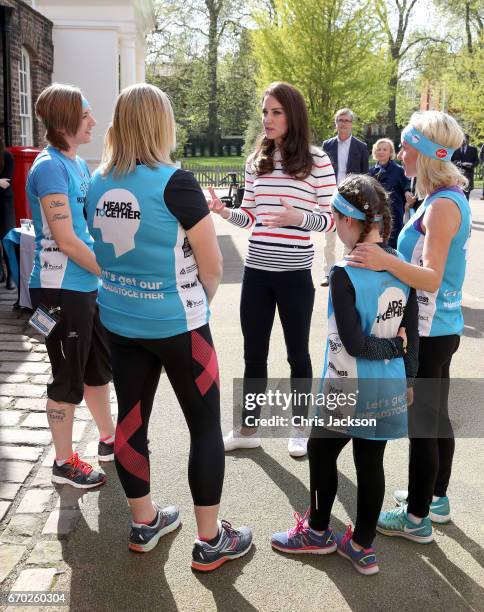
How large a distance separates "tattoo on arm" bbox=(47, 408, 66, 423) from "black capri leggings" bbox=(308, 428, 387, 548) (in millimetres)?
1451

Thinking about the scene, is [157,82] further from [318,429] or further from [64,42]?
[318,429]

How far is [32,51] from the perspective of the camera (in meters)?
13.9

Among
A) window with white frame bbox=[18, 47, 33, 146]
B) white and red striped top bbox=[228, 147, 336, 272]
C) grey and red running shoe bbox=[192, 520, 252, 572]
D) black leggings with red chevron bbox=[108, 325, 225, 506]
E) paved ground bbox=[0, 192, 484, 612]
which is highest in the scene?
window with white frame bbox=[18, 47, 33, 146]

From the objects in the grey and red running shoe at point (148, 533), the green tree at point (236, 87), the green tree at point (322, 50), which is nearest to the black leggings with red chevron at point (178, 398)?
the grey and red running shoe at point (148, 533)

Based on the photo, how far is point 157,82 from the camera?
5362 centimetres

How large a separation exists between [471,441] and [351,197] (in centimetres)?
241

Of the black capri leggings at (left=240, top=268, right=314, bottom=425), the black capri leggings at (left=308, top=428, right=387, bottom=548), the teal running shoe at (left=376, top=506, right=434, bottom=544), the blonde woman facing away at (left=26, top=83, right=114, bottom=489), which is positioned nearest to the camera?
the black capri leggings at (left=308, top=428, right=387, bottom=548)

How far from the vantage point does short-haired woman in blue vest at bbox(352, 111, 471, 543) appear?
9.64 feet

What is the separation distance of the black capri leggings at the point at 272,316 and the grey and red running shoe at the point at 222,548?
1.30 meters

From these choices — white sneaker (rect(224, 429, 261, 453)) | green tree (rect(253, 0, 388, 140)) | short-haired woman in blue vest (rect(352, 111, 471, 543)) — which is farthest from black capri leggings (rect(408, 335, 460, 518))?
green tree (rect(253, 0, 388, 140))

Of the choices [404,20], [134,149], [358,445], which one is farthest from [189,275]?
[404,20]

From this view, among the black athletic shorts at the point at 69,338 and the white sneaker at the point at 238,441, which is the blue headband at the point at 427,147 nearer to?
the black athletic shorts at the point at 69,338

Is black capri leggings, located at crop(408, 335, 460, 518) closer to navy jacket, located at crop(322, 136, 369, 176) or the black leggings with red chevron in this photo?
the black leggings with red chevron

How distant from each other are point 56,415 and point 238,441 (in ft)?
3.92
